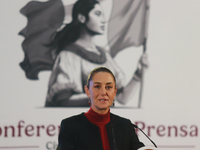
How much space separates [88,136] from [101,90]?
228mm

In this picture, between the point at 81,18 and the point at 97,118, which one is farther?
the point at 81,18

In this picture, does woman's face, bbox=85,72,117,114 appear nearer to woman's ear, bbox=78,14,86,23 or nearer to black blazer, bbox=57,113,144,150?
black blazer, bbox=57,113,144,150

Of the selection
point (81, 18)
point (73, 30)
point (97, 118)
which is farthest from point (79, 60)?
point (97, 118)

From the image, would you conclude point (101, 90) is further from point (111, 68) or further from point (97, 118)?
point (111, 68)

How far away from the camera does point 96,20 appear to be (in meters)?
2.99

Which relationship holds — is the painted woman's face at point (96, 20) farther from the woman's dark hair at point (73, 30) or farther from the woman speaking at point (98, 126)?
the woman speaking at point (98, 126)

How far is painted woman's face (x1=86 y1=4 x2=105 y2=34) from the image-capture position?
9.74 feet

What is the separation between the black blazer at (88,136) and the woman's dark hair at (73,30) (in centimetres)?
161

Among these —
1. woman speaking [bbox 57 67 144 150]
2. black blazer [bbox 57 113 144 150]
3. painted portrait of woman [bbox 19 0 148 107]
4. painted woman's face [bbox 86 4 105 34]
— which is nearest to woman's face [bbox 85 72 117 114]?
woman speaking [bbox 57 67 144 150]

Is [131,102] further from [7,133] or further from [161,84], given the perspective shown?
[7,133]

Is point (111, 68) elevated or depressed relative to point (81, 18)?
depressed

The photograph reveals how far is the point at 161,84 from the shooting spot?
9.84ft

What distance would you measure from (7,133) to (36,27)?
3.54ft

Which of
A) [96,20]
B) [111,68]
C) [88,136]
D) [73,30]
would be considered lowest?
[88,136]
